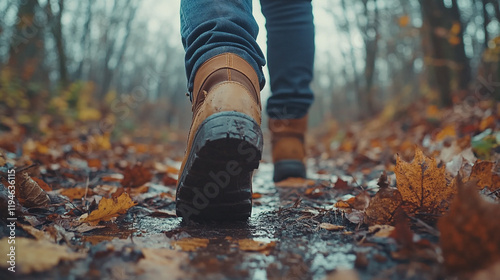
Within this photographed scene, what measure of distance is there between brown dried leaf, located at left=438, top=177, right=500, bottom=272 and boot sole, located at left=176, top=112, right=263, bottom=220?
18.1 inches

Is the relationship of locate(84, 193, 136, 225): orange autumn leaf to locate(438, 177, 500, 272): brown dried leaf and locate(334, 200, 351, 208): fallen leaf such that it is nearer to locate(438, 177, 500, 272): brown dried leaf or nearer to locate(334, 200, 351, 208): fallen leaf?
locate(334, 200, 351, 208): fallen leaf

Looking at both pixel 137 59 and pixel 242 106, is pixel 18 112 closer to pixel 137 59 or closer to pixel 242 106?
pixel 242 106

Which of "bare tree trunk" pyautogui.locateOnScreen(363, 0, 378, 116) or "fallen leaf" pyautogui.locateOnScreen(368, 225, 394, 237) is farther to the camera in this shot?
"bare tree trunk" pyautogui.locateOnScreen(363, 0, 378, 116)

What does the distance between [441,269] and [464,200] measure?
0.12 metres

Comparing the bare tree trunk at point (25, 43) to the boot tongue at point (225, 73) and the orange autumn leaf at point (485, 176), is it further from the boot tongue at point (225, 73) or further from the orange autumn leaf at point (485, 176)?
the orange autumn leaf at point (485, 176)

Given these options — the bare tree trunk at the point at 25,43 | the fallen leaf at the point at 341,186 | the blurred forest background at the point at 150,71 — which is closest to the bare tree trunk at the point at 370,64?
the blurred forest background at the point at 150,71

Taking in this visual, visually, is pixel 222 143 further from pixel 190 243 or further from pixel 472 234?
pixel 472 234

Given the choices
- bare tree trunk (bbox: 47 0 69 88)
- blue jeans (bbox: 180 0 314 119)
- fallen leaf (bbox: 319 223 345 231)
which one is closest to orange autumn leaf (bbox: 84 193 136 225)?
blue jeans (bbox: 180 0 314 119)

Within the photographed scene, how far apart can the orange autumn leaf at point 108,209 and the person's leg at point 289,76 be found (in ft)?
3.16

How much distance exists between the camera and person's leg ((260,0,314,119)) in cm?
158

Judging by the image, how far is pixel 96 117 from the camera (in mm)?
9195

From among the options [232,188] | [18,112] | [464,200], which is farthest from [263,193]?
[18,112]

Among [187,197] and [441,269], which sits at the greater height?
[187,197]

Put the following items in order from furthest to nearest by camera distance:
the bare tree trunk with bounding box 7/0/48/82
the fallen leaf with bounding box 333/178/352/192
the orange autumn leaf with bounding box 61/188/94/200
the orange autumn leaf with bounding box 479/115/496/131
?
1. the bare tree trunk with bounding box 7/0/48/82
2. the orange autumn leaf with bounding box 479/115/496/131
3. the fallen leaf with bounding box 333/178/352/192
4. the orange autumn leaf with bounding box 61/188/94/200
